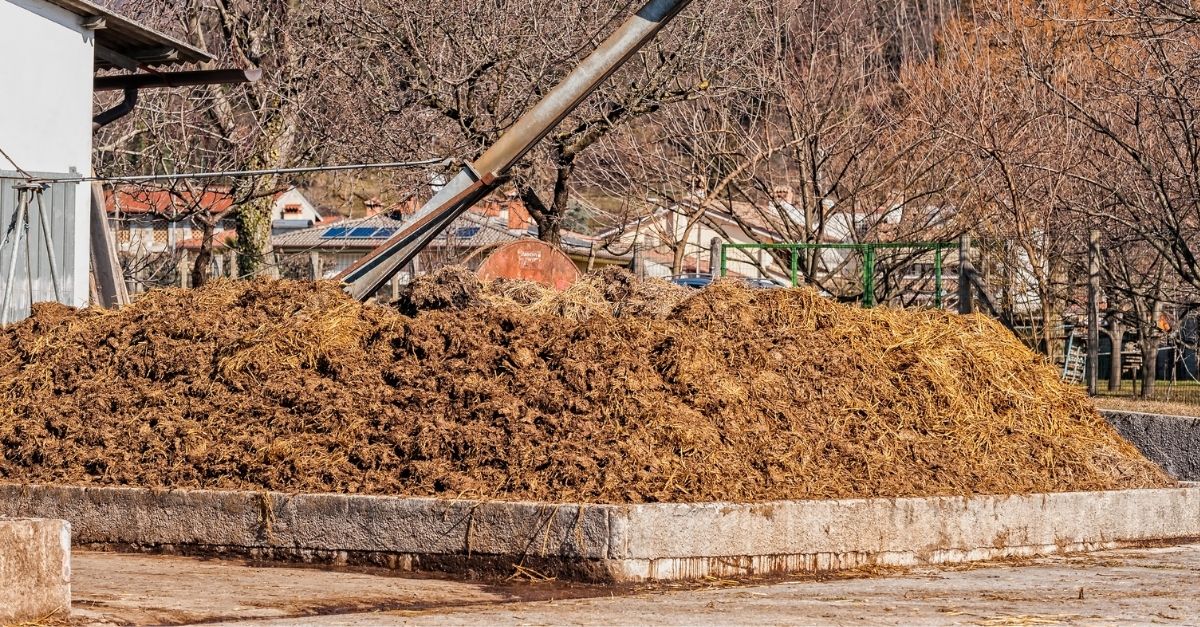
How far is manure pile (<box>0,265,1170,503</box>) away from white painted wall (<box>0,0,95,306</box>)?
3672mm

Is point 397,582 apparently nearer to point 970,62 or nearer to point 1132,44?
point 1132,44

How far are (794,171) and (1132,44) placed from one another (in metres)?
11.7

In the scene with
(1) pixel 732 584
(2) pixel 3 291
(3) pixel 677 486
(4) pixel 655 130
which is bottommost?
(1) pixel 732 584

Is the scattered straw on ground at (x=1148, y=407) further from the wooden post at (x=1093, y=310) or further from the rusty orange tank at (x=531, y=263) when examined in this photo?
the rusty orange tank at (x=531, y=263)

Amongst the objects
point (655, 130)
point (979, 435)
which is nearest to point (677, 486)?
point (979, 435)

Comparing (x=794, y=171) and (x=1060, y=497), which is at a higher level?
(x=794, y=171)

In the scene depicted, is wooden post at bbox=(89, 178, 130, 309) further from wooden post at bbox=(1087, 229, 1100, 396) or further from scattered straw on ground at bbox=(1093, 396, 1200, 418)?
wooden post at bbox=(1087, 229, 1100, 396)

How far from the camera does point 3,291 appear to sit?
38.7 ft

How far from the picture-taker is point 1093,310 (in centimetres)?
1523

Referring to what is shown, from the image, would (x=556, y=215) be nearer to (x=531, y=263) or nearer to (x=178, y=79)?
(x=178, y=79)

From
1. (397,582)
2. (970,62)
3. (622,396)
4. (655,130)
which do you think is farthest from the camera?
(655,130)

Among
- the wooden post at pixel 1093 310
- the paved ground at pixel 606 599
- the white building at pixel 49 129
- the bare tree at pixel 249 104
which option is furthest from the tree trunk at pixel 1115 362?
the white building at pixel 49 129

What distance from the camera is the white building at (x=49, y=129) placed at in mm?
11984

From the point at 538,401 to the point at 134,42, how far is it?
344 inches
